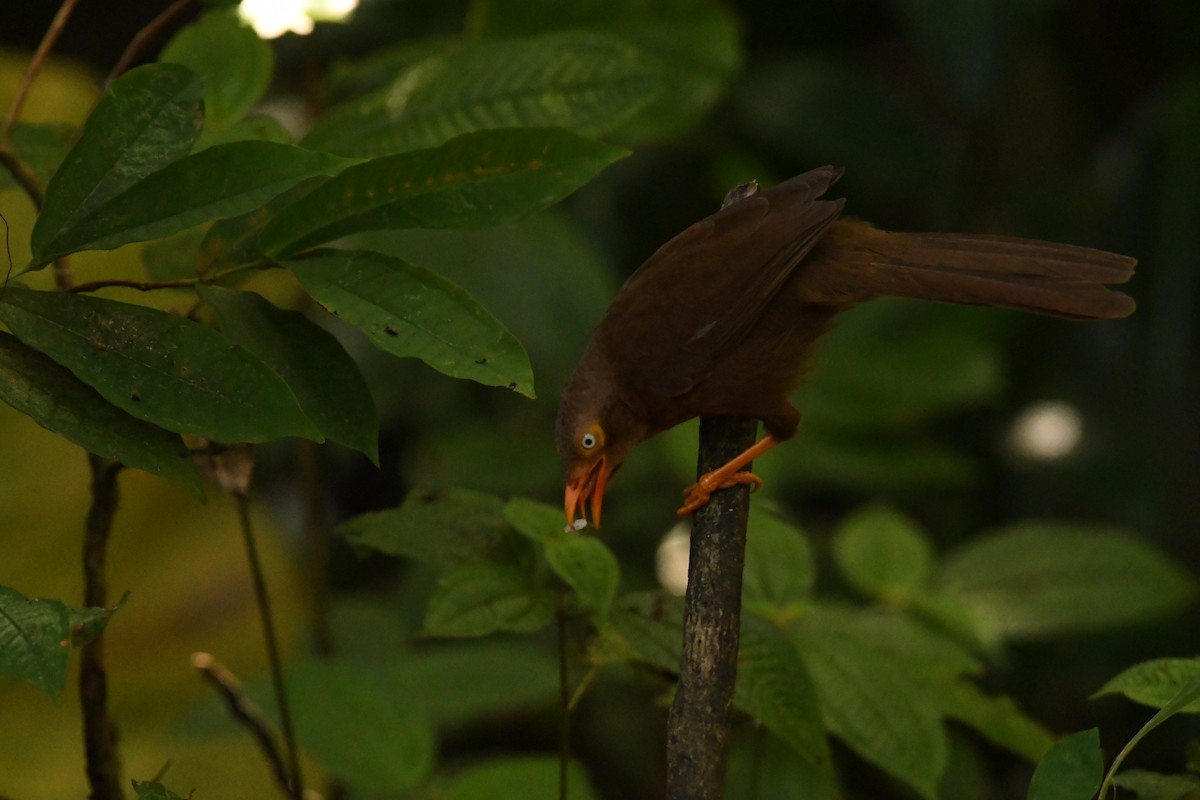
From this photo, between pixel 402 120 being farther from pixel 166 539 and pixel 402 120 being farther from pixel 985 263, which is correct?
pixel 166 539

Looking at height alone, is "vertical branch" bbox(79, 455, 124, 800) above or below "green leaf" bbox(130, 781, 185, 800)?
above

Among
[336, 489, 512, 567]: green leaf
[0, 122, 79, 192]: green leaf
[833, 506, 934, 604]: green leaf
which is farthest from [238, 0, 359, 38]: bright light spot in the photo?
[833, 506, 934, 604]: green leaf

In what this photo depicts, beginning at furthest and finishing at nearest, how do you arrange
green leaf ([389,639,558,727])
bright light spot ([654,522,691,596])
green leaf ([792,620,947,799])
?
bright light spot ([654,522,691,596])
green leaf ([389,639,558,727])
green leaf ([792,620,947,799])

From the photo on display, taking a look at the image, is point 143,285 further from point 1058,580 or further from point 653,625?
point 1058,580

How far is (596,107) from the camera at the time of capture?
1490 mm

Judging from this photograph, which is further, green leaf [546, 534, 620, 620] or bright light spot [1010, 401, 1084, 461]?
bright light spot [1010, 401, 1084, 461]

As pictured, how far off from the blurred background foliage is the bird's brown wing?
112cm

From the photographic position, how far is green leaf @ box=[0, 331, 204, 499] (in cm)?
92

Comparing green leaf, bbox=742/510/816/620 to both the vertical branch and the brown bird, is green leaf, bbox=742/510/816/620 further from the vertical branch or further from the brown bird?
the vertical branch

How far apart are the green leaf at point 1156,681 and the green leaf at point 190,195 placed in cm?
81

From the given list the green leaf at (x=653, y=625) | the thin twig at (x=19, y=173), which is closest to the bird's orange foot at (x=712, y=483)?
the green leaf at (x=653, y=625)

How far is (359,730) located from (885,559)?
2.97 feet

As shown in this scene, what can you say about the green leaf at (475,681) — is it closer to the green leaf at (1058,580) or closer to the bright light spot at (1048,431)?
the green leaf at (1058,580)

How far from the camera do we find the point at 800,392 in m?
3.16
